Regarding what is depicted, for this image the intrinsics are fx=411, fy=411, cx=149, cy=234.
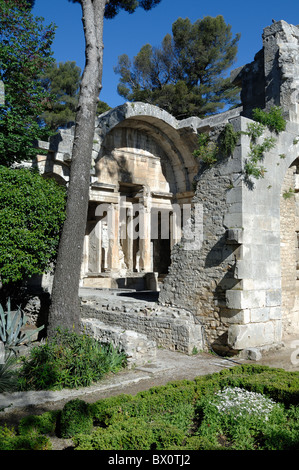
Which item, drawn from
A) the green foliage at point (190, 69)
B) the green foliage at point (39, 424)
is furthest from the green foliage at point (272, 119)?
the green foliage at point (190, 69)

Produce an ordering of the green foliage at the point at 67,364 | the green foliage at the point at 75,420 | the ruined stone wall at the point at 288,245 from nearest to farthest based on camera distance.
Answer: the green foliage at the point at 75,420 < the green foliage at the point at 67,364 < the ruined stone wall at the point at 288,245

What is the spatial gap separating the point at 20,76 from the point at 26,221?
146 inches

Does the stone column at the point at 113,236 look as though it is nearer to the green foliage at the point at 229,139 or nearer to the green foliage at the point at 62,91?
the green foliage at the point at 229,139

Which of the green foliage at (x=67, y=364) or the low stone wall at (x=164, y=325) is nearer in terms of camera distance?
the green foliage at (x=67, y=364)

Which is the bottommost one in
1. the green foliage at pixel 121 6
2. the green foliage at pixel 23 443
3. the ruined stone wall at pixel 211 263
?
the green foliage at pixel 23 443

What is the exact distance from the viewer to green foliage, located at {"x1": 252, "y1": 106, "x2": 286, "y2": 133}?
9211mm

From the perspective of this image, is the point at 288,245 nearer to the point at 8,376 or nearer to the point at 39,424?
the point at 8,376

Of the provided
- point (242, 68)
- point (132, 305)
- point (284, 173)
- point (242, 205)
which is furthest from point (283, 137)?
point (132, 305)

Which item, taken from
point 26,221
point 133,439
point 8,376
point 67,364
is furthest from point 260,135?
point 133,439

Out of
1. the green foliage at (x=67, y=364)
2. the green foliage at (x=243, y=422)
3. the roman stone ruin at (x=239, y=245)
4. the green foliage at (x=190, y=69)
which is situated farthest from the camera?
the green foliage at (x=190, y=69)

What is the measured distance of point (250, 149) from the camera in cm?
890

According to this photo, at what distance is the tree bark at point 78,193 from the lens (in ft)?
26.9

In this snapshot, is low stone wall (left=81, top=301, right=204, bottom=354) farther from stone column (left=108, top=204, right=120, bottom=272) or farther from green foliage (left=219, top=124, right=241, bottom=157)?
stone column (left=108, top=204, right=120, bottom=272)

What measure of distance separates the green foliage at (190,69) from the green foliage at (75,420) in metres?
21.7
